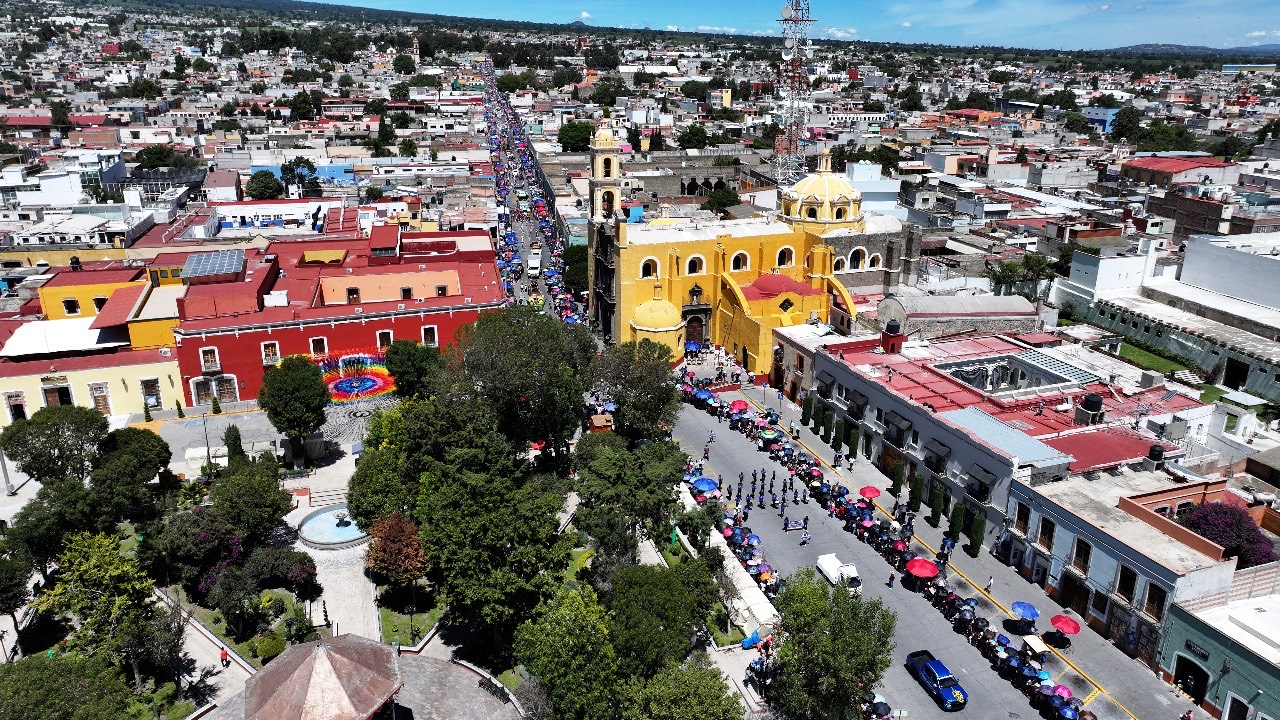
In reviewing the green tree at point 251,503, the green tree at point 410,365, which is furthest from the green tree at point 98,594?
the green tree at point 410,365

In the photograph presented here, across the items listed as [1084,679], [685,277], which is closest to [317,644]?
[1084,679]

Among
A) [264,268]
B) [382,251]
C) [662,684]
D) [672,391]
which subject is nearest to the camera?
[662,684]

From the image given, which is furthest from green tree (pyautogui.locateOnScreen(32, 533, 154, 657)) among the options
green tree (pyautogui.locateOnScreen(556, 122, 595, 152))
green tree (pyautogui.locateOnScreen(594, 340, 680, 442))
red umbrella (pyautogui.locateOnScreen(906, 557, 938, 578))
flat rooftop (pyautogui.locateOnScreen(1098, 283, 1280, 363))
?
green tree (pyautogui.locateOnScreen(556, 122, 595, 152))

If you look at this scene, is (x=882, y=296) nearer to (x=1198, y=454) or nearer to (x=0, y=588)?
(x=1198, y=454)

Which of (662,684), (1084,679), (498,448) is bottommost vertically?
(1084,679)

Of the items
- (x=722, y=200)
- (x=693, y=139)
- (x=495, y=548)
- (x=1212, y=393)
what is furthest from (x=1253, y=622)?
(x=693, y=139)

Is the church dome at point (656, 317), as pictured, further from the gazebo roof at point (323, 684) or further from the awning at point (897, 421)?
the gazebo roof at point (323, 684)
